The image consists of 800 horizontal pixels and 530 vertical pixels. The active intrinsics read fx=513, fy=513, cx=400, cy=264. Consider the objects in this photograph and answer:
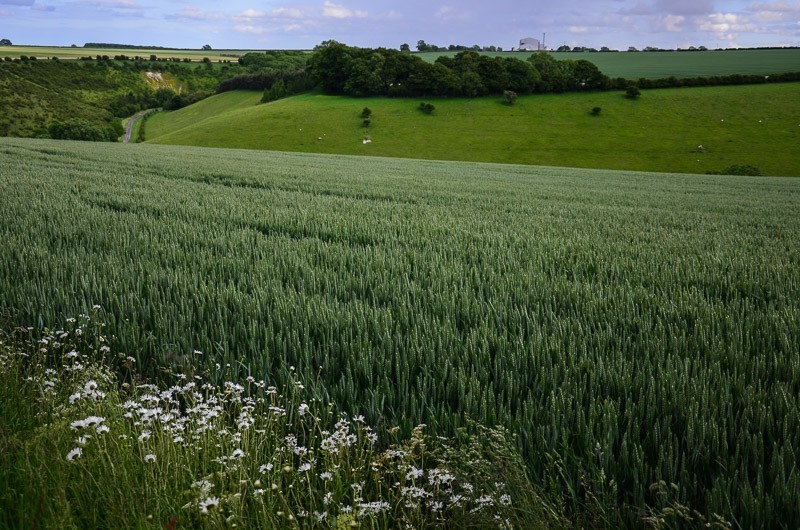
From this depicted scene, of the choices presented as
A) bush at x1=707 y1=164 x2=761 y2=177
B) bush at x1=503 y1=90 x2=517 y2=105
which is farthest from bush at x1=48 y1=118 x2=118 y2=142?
bush at x1=707 y1=164 x2=761 y2=177

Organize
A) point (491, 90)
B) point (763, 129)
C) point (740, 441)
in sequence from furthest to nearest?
1. point (491, 90)
2. point (763, 129)
3. point (740, 441)

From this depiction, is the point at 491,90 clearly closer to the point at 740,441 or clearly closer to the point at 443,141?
the point at 443,141

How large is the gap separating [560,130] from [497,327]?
76.3 metres

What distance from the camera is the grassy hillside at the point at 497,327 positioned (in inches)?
70.6

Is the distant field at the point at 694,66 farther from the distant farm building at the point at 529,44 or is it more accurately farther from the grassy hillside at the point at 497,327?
the grassy hillside at the point at 497,327

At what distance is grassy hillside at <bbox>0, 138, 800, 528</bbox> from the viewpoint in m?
1.79

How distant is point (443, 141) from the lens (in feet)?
234

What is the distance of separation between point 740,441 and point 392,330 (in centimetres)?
170

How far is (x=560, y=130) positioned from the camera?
73.3 metres

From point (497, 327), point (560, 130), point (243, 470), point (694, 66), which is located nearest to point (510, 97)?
point (560, 130)

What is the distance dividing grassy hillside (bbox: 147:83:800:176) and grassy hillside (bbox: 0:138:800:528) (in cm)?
6053

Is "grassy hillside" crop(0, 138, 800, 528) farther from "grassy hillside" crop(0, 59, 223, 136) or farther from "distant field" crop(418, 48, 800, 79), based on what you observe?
"distant field" crop(418, 48, 800, 79)

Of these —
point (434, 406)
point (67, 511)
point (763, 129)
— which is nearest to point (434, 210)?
point (434, 406)

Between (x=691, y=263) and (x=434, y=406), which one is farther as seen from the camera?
(x=691, y=263)
